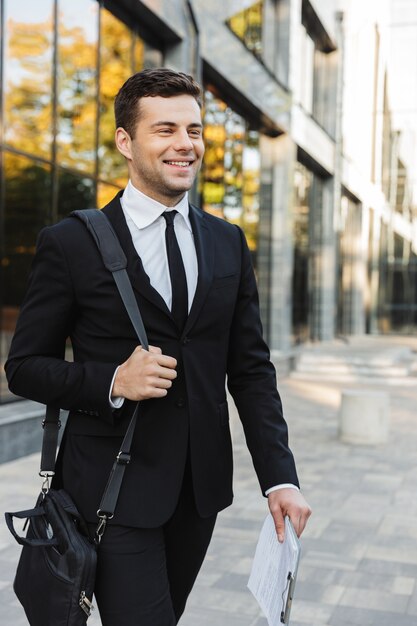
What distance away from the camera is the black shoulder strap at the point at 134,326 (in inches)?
84.4

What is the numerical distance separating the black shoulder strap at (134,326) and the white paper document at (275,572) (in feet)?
1.43

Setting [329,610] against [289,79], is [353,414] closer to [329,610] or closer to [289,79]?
[329,610]

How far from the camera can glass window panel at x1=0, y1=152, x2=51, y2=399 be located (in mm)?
14461

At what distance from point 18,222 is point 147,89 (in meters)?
14.1

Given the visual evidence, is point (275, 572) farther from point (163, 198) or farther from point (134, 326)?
point (163, 198)

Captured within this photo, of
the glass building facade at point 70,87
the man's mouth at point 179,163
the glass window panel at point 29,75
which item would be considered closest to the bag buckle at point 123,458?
the man's mouth at point 179,163

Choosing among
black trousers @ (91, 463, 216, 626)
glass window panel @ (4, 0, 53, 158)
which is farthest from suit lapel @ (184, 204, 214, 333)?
glass window panel @ (4, 0, 53, 158)

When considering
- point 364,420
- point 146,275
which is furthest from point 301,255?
point 146,275

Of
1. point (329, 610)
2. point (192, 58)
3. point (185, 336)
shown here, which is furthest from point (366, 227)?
point (185, 336)

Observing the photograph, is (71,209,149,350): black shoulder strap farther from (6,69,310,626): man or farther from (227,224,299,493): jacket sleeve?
(227,224,299,493): jacket sleeve

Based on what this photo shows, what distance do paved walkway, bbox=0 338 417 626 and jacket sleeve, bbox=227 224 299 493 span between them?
7.35 feet

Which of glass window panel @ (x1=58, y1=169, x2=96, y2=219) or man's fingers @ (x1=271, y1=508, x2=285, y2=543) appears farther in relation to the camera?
glass window panel @ (x1=58, y1=169, x2=96, y2=219)

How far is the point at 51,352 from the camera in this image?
2.24m

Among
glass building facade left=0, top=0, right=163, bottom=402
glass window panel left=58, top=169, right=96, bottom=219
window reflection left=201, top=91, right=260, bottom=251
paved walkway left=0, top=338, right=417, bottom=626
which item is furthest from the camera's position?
window reflection left=201, top=91, right=260, bottom=251
